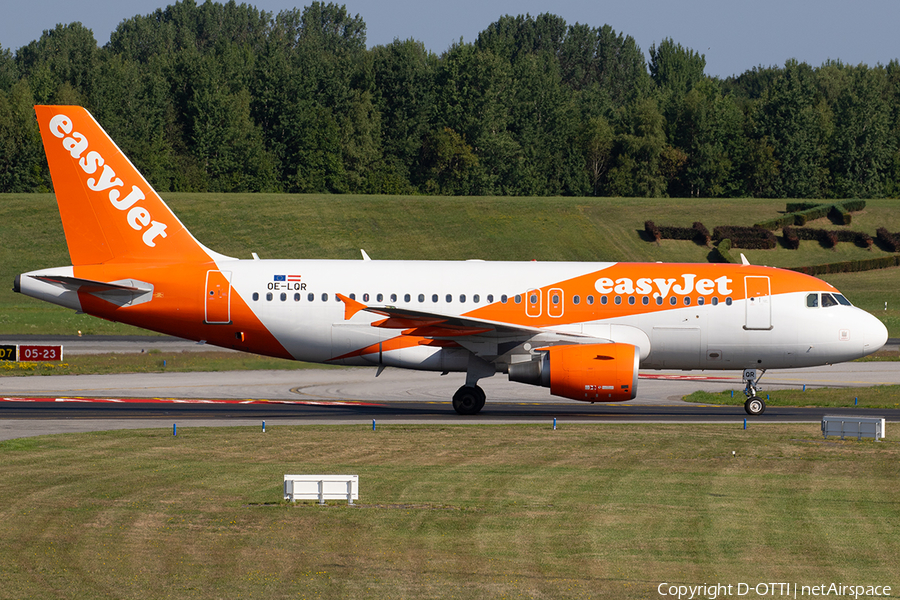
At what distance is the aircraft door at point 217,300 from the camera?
2998cm

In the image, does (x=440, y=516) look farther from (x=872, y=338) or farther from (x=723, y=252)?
(x=723, y=252)

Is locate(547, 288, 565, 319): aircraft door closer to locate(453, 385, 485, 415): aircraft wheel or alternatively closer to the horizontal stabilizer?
locate(453, 385, 485, 415): aircraft wheel

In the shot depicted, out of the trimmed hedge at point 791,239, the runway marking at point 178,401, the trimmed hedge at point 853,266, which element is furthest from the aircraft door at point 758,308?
the trimmed hedge at point 791,239

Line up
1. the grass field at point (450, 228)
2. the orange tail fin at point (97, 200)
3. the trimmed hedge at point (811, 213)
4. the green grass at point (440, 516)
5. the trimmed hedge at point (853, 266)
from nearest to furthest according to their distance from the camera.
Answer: the green grass at point (440, 516) < the orange tail fin at point (97, 200) < the trimmed hedge at point (853, 266) < the grass field at point (450, 228) < the trimmed hedge at point (811, 213)

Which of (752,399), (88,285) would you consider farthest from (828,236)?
(88,285)

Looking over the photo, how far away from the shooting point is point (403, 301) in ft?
98.2

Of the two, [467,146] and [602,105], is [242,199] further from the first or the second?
[602,105]

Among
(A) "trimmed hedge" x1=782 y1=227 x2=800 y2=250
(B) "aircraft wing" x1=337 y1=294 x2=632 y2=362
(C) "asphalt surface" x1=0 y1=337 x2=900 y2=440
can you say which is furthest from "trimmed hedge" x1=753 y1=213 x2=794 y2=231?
(B) "aircraft wing" x1=337 y1=294 x2=632 y2=362

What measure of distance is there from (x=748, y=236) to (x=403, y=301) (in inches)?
2698

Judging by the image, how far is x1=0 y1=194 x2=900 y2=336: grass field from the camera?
8638cm

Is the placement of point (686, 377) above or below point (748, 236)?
below

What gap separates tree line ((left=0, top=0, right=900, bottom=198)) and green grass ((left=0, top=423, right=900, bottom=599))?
100745 mm

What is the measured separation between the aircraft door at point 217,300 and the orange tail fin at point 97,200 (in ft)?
3.88

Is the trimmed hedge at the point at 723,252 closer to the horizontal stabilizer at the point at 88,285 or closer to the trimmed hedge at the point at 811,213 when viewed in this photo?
the trimmed hedge at the point at 811,213
